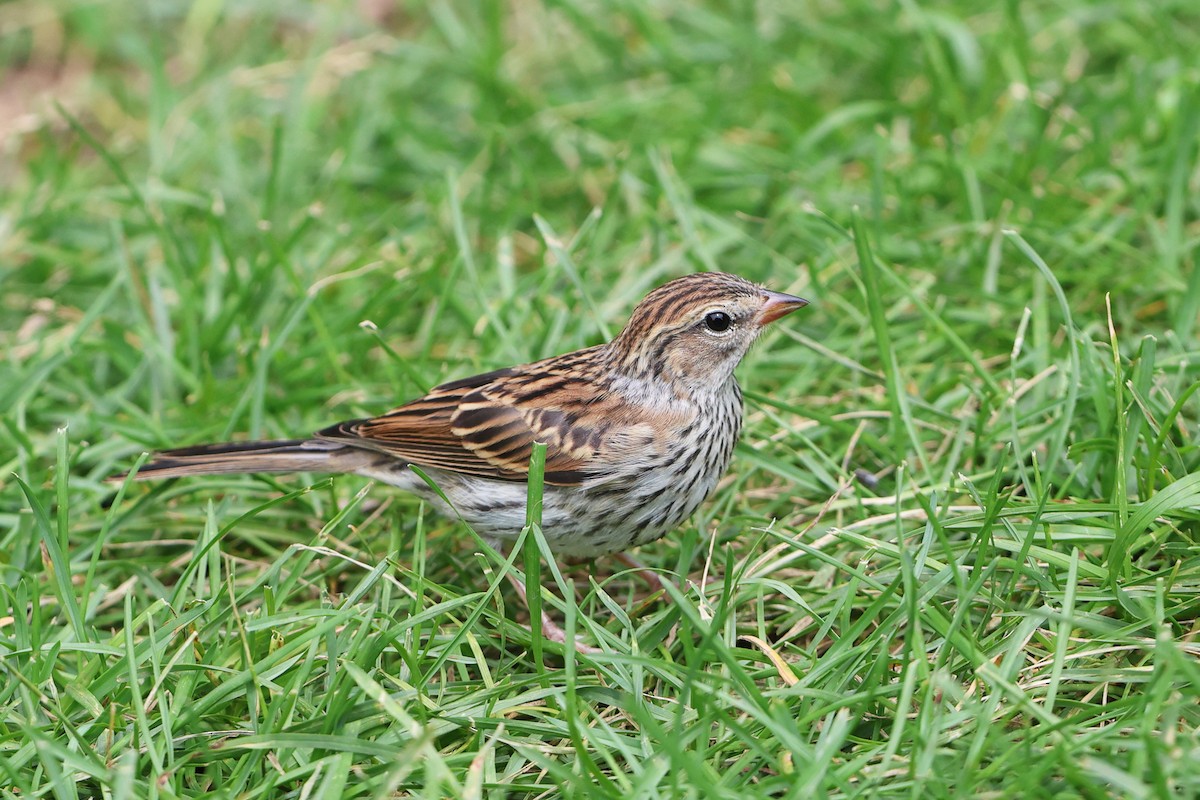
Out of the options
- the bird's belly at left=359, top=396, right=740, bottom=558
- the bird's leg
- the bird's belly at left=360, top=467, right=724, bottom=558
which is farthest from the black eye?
the bird's leg

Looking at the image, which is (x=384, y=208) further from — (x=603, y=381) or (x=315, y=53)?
(x=603, y=381)

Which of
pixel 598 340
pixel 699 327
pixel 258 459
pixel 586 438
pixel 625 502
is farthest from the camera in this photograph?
pixel 598 340

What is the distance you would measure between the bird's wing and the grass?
1.26ft

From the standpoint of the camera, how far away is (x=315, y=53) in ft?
27.1

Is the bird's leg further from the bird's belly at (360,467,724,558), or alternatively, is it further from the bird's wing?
the bird's wing

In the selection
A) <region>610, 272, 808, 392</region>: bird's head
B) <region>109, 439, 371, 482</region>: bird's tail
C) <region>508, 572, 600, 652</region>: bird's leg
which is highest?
<region>610, 272, 808, 392</region>: bird's head

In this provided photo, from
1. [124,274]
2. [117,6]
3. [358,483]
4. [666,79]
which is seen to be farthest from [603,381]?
[117,6]

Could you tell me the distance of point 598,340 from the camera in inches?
237

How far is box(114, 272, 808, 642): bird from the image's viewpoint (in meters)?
4.70

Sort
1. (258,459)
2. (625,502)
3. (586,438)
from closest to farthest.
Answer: (625,502)
(586,438)
(258,459)

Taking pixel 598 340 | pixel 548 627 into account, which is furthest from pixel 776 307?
pixel 548 627

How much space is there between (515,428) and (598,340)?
3.95ft

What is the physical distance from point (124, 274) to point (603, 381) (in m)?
2.81

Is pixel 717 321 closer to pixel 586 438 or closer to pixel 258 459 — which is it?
pixel 586 438
